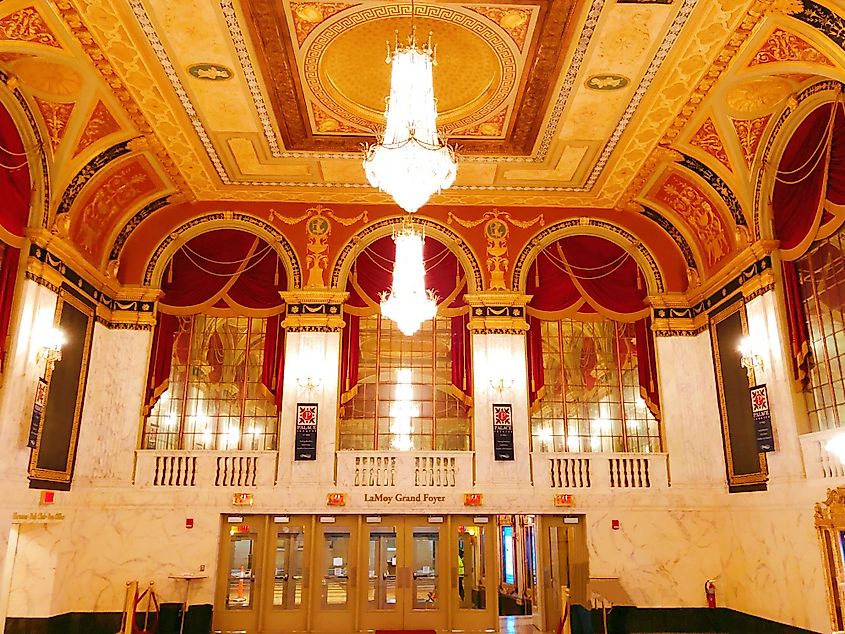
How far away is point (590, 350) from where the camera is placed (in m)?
12.5

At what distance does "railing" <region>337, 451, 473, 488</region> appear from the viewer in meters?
10.9

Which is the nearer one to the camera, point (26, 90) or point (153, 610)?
point (26, 90)

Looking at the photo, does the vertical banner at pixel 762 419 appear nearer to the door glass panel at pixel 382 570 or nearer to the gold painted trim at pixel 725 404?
the gold painted trim at pixel 725 404

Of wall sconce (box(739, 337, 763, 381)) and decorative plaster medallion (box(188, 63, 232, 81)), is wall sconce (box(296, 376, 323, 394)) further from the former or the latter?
wall sconce (box(739, 337, 763, 381))

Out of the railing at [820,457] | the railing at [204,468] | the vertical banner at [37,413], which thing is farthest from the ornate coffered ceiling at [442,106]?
the railing at [204,468]

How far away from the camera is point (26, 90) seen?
28.4 ft

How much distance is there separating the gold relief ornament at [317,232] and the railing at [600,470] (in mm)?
4748

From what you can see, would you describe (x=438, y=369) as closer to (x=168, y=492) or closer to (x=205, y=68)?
(x=168, y=492)

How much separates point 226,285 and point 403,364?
11.2 feet

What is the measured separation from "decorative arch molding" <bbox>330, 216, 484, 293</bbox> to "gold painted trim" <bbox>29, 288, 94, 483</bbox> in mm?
3955

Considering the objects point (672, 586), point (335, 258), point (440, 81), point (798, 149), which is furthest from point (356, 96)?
point (672, 586)

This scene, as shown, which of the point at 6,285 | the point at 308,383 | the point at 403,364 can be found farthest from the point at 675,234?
the point at 6,285

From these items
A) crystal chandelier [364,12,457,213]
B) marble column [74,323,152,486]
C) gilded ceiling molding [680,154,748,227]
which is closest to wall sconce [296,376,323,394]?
marble column [74,323,152,486]

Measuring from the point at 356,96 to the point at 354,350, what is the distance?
14.0ft
